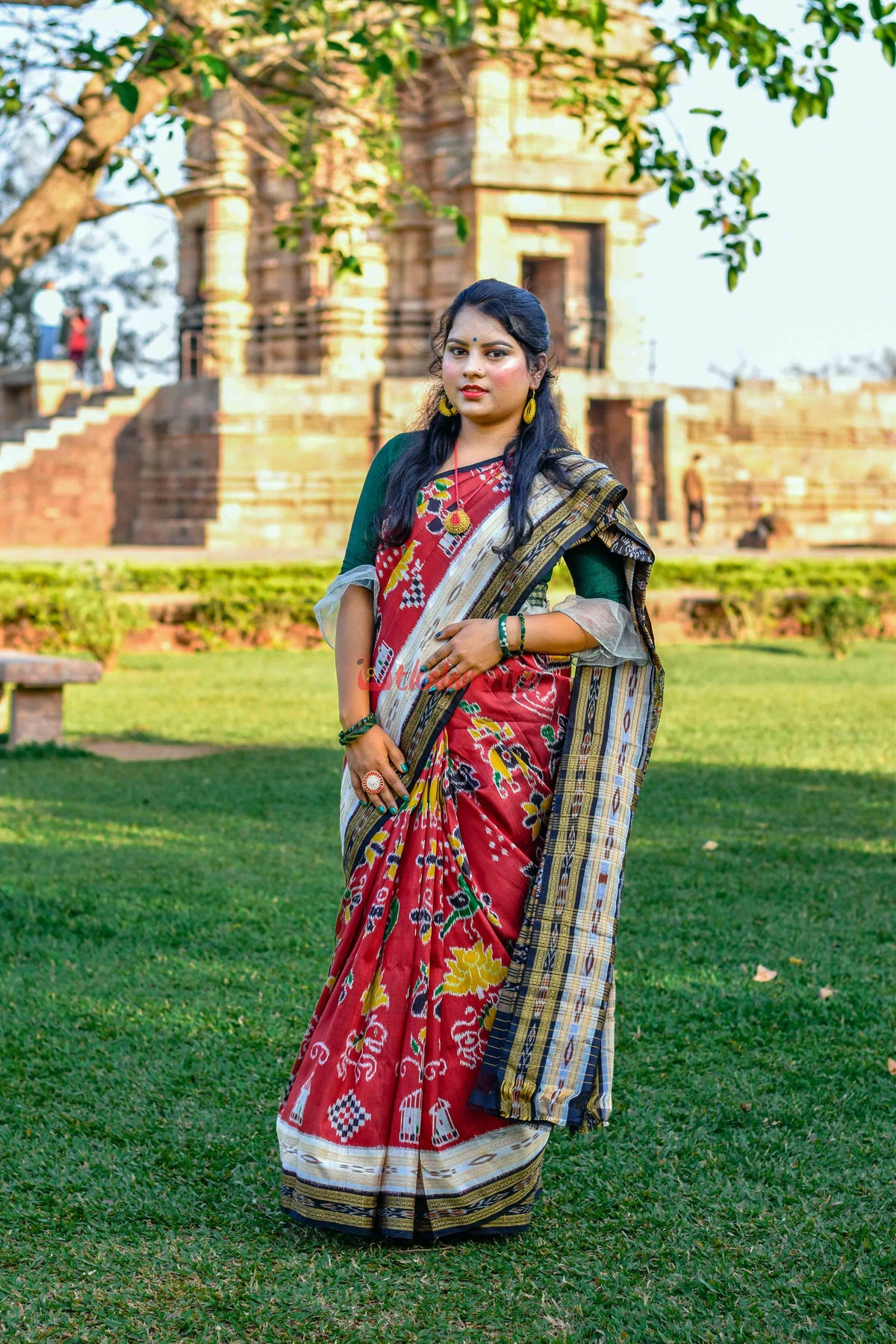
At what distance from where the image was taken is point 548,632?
8.87 ft

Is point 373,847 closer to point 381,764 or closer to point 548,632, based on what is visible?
point 381,764

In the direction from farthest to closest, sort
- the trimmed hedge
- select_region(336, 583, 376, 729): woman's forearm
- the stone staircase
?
1. the stone staircase
2. the trimmed hedge
3. select_region(336, 583, 376, 729): woman's forearm

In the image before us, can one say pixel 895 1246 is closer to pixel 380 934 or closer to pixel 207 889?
pixel 380 934

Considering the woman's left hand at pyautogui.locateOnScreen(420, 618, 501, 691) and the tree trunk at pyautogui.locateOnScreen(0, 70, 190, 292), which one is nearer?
the woman's left hand at pyautogui.locateOnScreen(420, 618, 501, 691)

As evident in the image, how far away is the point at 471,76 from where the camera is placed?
19.2 meters

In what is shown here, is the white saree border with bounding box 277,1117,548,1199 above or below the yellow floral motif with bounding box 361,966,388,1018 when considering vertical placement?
below

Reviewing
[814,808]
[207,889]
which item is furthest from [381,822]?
[814,808]

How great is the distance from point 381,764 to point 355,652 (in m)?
0.23

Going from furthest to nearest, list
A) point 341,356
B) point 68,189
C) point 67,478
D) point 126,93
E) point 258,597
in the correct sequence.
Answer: point 67,478, point 341,356, point 258,597, point 68,189, point 126,93

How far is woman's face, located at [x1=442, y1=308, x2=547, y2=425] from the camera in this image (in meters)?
2.78

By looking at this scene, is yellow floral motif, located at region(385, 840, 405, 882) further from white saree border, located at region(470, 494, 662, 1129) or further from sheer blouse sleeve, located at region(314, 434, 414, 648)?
sheer blouse sleeve, located at region(314, 434, 414, 648)

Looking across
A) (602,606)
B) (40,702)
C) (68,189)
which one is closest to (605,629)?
(602,606)

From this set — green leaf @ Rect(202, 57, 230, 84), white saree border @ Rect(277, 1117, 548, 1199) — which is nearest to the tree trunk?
green leaf @ Rect(202, 57, 230, 84)

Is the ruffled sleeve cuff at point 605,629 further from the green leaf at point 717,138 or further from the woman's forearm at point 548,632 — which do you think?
the green leaf at point 717,138
